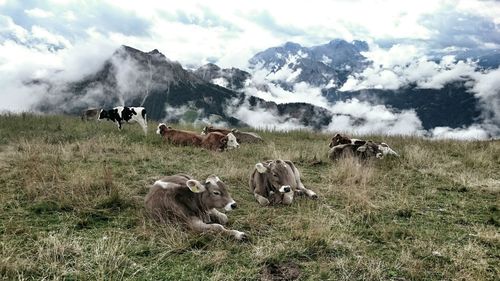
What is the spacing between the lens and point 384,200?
1023 cm

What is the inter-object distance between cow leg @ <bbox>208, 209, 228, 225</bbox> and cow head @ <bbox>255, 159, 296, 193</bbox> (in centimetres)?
182

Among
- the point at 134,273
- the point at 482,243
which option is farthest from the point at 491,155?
the point at 134,273

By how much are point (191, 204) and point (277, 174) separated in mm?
3018

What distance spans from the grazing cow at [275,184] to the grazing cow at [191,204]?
60.7 inches

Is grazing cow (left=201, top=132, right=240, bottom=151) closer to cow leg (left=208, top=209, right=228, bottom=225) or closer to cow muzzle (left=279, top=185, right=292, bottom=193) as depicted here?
cow muzzle (left=279, top=185, right=292, bottom=193)

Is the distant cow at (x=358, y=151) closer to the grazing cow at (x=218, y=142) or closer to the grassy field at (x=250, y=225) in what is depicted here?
the grassy field at (x=250, y=225)

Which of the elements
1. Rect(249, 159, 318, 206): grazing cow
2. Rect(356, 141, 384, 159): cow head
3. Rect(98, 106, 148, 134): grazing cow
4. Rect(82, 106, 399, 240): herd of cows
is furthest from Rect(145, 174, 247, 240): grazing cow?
Rect(98, 106, 148, 134): grazing cow

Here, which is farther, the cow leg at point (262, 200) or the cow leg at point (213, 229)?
the cow leg at point (262, 200)

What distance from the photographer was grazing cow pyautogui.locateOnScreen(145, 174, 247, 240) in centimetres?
789

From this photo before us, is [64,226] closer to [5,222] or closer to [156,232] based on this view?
[5,222]

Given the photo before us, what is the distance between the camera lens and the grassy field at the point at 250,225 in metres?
6.41

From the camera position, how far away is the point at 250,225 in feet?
27.0

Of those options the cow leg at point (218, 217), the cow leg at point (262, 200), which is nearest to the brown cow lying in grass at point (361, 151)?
the cow leg at point (262, 200)

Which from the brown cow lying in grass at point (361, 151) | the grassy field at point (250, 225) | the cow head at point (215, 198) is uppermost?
the brown cow lying in grass at point (361, 151)
